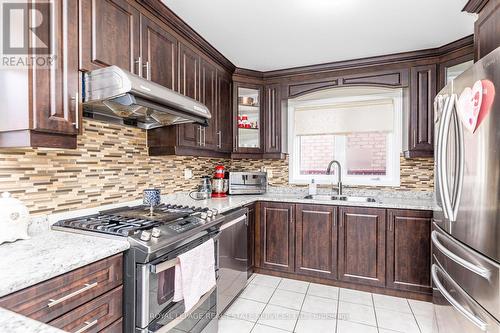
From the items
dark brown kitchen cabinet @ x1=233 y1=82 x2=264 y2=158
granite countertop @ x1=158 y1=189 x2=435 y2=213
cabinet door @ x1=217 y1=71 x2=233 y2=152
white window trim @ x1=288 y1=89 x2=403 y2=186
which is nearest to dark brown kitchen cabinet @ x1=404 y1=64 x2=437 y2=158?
white window trim @ x1=288 y1=89 x2=403 y2=186

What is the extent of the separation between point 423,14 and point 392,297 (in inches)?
94.0

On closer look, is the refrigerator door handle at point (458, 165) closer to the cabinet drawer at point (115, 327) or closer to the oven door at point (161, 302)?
the oven door at point (161, 302)

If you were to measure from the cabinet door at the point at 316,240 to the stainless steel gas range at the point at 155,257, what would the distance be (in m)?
1.18

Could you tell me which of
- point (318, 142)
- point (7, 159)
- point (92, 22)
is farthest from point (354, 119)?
point (7, 159)

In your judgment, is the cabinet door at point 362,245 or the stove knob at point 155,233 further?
the cabinet door at point 362,245

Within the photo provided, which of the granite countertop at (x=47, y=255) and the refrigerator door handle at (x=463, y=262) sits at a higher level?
the granite countertop at (x=47, y=255)

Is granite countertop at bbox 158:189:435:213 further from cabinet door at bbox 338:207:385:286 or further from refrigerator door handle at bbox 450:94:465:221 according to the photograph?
refrigerator door handle at bbox 450:94:465:221

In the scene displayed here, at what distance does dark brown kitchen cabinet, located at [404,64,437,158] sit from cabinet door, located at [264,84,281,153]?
4.52ft

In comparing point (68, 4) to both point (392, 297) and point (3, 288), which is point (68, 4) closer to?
point (3, 288)

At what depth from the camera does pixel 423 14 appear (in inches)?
78.8

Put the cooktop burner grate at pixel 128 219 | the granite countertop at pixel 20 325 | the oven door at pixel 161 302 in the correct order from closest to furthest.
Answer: the granite countertop at pixel 20 325 < the oven door at pixel 161 302 < the cooktop burner grate at pixel 128 219

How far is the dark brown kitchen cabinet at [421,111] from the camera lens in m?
2.62

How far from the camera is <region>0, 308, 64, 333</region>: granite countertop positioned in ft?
1.89

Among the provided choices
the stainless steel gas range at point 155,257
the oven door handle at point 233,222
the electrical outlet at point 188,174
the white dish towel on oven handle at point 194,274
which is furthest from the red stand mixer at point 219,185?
the white dish towel on oven handle at point 194,274
